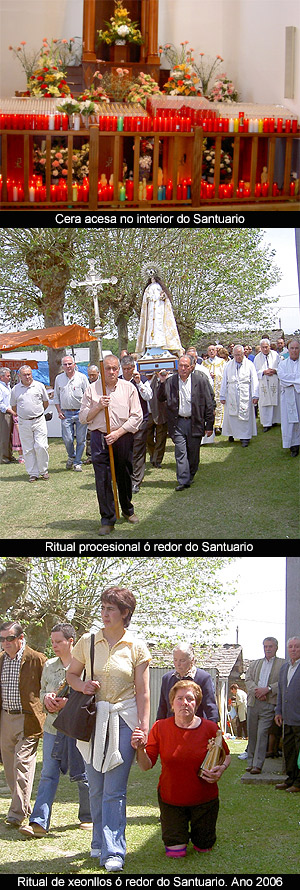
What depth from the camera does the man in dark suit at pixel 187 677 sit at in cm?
539

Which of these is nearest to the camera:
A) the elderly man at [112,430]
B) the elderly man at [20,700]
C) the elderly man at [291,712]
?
the elderly man at [20,700]

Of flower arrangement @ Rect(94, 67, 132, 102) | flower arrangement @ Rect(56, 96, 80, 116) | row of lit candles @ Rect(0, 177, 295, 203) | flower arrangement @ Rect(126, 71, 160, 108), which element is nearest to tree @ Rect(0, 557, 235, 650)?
row of lit candles @ Rect(0, 177, 295, 203)

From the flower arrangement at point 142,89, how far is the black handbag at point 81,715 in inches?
303

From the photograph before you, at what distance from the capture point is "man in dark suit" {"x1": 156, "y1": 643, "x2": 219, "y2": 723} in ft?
17.7

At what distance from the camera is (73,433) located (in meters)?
6.82

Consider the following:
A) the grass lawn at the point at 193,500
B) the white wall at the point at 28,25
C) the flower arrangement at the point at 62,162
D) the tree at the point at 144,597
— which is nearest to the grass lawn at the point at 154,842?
the tree at the point at 144,597

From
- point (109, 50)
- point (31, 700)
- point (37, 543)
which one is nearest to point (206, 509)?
point (37, 543)

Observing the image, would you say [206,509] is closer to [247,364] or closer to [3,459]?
[247,364]

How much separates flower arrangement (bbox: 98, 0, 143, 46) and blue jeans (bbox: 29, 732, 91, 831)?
979cm

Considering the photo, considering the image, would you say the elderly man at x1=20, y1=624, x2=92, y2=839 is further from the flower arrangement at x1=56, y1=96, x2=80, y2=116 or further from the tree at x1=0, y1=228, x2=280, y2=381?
the flower arrangement at x1=56, y1=96, x2=80, y2=116

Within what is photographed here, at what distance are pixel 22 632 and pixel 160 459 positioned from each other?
1.37 m

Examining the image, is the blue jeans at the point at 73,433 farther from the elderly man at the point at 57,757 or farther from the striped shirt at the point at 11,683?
the elderly man at the point at 57,757

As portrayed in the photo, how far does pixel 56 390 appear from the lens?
6965 mm

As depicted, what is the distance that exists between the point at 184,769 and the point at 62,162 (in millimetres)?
5977
